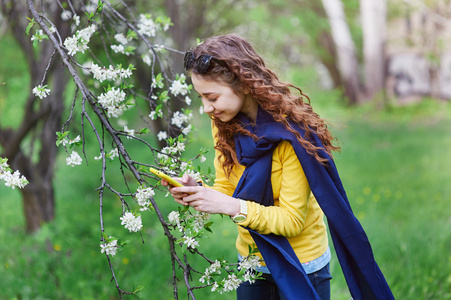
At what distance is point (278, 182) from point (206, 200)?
1.23 feet

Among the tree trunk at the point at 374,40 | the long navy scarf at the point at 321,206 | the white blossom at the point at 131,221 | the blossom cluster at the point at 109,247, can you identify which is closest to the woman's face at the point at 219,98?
the long navy scarf at the point at 321,206

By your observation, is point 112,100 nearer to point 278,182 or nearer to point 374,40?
point 278,182

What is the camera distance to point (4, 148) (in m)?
4.57

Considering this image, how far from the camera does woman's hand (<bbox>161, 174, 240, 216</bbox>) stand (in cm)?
165

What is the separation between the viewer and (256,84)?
1827 mm

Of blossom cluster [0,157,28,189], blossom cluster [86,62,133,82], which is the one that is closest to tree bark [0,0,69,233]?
blossom cluster [86,62,133,82]

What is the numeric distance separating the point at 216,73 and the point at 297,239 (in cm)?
80

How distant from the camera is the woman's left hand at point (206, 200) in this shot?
1.65 metres

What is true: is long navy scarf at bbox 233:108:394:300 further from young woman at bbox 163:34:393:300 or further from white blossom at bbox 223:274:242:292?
white blossom at bbox 223:274:242:292

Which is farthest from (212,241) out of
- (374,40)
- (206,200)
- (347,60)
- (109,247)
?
(374,40)

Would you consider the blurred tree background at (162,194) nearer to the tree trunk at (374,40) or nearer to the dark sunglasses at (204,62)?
the dark sunglasses at (204,62)

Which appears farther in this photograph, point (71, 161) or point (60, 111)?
point (60, 111)

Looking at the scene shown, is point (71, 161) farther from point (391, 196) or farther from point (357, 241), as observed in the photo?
point (391, 196)

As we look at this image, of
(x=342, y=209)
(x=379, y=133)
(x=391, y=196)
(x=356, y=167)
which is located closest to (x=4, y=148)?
(x=342, y=209)
